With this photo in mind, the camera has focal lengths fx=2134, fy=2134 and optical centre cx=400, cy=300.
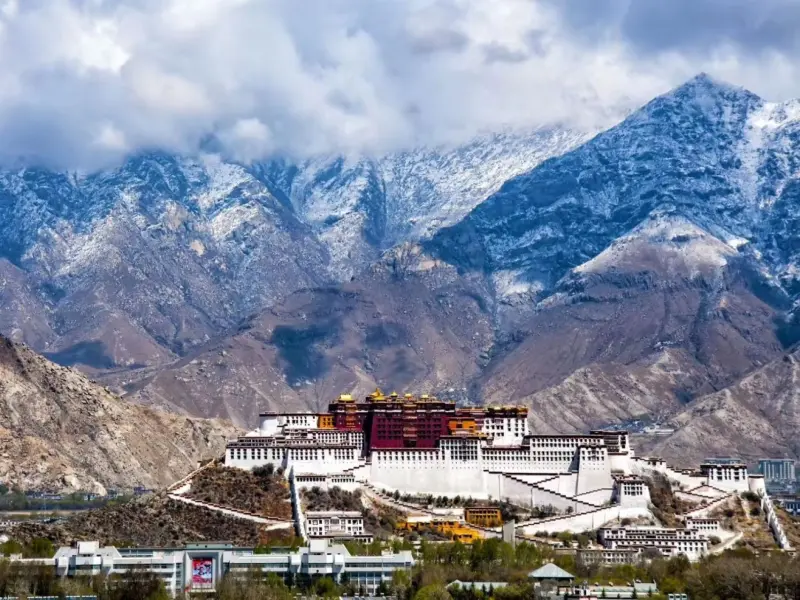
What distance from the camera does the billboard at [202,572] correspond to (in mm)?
159875

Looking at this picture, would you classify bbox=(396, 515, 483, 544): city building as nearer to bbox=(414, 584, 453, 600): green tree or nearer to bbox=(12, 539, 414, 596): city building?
bbox=(12, 539, 414, 596): city building

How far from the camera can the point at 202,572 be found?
A: 161250mm

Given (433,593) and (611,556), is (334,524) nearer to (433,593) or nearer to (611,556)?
(611,556)

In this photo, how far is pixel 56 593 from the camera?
150m

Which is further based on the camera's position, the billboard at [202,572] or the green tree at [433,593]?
the billboard at [202,572]

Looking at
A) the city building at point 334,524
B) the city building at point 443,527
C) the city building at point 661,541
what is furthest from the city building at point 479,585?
the city building at point 443,527

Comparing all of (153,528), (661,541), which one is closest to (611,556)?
(661,541)

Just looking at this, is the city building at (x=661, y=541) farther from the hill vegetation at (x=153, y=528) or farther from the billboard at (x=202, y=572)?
the billboard at (x=202, y=572)

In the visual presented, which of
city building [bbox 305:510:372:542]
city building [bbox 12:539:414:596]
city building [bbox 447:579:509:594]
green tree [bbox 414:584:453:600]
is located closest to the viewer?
green tree [bbox 414:584:453:600]

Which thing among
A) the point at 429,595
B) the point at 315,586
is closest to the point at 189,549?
the point at 315,586

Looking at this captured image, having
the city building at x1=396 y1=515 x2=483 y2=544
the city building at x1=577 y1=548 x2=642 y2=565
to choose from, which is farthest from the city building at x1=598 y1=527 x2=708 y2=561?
the city building at x1=396 y1=515 x2=483 y2=544

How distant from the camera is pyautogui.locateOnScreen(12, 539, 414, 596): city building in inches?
6270

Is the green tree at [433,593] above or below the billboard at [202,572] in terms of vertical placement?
below

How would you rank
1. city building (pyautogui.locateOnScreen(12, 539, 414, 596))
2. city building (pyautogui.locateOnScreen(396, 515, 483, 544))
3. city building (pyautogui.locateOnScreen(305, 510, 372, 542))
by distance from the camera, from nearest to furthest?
1. city building (pyautogui.locateOnScreen(12, 539, 414, 596))
2. city building (pyautogui.locateOnScreen(305, 510, 372, 542))
3. city building (pyautogui.locateOnScreen(396, 515, 483, 544))
